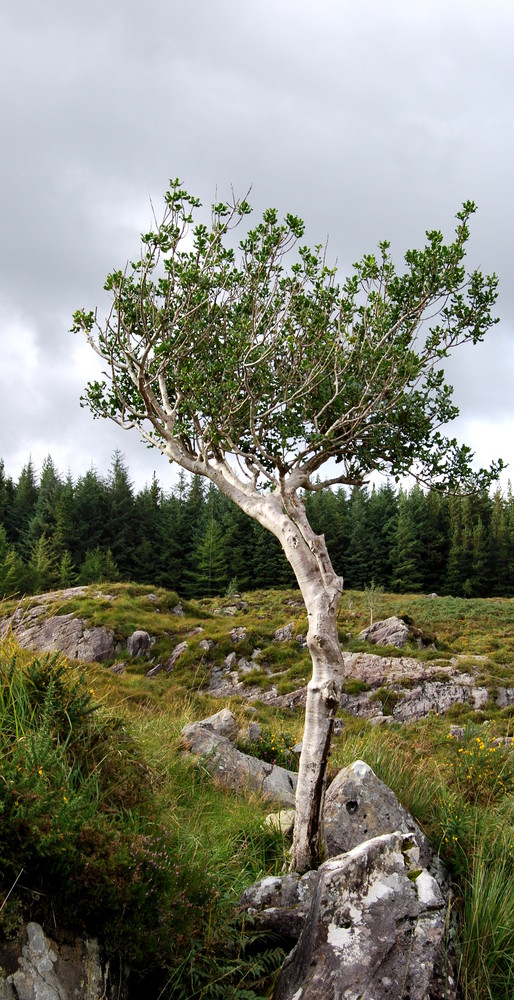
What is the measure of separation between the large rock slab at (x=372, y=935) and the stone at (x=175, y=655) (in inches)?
928

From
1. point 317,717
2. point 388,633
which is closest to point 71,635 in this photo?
point 388,633

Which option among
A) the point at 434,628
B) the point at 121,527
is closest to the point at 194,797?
the point at 434,628

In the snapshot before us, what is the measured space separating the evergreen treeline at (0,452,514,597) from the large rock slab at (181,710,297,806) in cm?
5787

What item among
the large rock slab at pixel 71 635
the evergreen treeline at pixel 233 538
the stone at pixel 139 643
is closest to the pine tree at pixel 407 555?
the evergreen treeline at pixel 233 538

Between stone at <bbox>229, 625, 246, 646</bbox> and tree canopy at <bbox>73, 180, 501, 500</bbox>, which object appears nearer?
tree canopy at <bbox>73, 180, 501, 500</bbox>

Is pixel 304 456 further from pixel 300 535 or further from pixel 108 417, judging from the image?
pixel 108 417

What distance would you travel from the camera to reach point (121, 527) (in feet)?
254

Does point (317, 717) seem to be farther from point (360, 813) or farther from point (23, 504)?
point (23, 504)

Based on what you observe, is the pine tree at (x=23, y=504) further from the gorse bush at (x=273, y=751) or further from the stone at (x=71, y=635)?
the gorse bush at (x=273, y=751)

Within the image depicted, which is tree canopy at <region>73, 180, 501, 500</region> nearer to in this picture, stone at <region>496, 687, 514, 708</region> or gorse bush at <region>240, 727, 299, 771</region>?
gorse bush at <region>240, 727, 299, 771</region>

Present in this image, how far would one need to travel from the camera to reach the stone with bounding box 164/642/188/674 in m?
27.8

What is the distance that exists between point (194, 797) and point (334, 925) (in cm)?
336

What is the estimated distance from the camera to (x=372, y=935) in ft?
14.4

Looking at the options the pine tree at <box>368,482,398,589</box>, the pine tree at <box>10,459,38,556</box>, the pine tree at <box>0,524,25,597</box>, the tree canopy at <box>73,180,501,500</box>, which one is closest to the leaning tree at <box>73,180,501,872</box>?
the tree canopy at <box>73,180,501,500</box>
